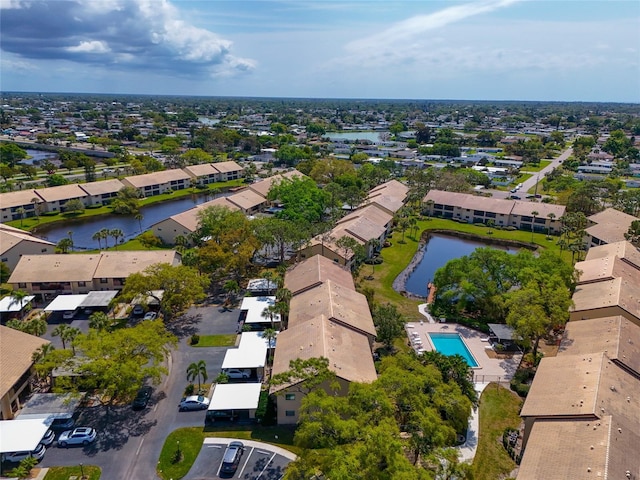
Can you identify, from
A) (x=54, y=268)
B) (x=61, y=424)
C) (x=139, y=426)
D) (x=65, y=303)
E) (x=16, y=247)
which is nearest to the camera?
(x=61, y=424)

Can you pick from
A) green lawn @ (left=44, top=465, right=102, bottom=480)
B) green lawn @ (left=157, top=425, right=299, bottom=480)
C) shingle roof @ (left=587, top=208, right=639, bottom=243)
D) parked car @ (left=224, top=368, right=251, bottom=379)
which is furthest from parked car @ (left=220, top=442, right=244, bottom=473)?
shingle roof @ (left=587, top=208, right=639, bottom=243)

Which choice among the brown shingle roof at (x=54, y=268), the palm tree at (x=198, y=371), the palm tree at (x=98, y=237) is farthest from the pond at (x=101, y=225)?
the palm tree at (x=198, y=371)

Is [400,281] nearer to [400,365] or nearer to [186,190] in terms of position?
[400,365]

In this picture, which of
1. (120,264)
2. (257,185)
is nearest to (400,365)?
(120,264)

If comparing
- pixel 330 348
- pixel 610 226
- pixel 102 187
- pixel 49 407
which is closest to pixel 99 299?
pixel 49 407

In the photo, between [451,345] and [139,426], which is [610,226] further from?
[139,426]

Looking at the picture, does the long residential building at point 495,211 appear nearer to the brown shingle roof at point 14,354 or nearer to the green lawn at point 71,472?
the brown shingle roof at point 14,354
